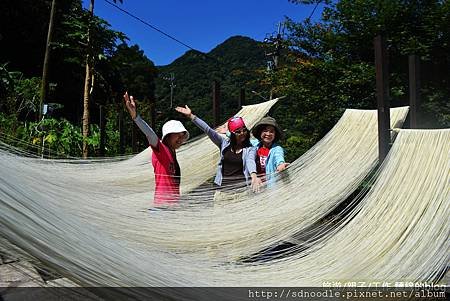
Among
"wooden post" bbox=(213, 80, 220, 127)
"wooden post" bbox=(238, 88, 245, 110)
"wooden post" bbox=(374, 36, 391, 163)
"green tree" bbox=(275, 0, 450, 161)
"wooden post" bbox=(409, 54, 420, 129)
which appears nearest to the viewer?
"wooden post" bbox=(374, 36, 391, 163)

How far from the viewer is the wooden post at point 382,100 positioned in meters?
2.23

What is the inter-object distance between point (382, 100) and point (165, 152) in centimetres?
107

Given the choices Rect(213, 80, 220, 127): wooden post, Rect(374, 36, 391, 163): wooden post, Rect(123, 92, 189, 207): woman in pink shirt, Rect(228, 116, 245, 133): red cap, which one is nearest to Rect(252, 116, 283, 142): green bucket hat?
Rect(228, 116, 245, 133): red cap

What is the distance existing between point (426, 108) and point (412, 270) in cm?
221

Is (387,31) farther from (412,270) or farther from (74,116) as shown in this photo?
(74,116)

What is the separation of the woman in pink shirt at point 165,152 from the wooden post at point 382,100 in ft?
3.13

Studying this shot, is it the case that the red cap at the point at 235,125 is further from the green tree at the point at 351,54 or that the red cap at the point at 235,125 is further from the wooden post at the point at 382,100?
the green tree at the point at 351,54

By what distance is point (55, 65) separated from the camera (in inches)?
715

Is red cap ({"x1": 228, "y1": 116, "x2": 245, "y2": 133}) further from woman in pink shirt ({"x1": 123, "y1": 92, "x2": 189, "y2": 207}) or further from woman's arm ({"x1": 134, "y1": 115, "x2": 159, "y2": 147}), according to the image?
woman's arm ({"x1": 134, "y1": 115, "x2": 159, "y2": 147})

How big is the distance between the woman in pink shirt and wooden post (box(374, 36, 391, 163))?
0.95 m

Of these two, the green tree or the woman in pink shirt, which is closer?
the woman in pink shirt

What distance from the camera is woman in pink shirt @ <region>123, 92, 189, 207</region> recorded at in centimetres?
231

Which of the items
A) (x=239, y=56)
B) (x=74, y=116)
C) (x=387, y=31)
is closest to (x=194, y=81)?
(x=239, y=56)

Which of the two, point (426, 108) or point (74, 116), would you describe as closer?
point (426, 108)
